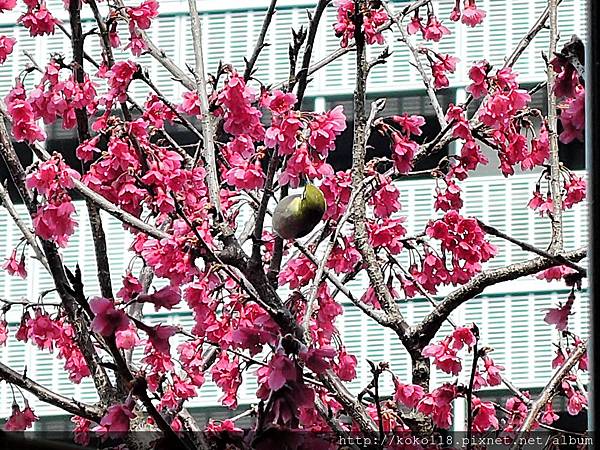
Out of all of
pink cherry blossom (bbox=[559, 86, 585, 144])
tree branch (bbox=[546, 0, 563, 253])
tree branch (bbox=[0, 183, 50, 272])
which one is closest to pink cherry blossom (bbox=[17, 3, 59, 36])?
tree branch (bbox=[0, 183, 50, 272])

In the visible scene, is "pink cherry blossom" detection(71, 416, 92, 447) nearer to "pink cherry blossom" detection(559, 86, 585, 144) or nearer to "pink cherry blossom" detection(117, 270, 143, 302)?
"pink cherry blossom" detection(117, 270, 143, 302)

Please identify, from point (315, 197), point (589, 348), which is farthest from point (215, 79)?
point (589, 348)

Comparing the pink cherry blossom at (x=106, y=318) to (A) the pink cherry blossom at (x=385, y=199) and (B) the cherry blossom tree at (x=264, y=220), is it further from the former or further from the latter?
(A) the pink cherry blossom at (x=385, y=199)

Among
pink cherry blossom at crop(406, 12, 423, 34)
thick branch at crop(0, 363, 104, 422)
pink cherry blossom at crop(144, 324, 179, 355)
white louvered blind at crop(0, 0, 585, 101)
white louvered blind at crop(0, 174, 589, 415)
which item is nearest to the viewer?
pink cherry blossom at crop(144, 324, 179, 355)

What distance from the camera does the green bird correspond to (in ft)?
3.10

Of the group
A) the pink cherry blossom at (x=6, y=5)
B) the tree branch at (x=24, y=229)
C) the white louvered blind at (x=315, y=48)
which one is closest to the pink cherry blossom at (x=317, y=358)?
the tree branch at (x=24, y=229)

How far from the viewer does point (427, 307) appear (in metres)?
2.86

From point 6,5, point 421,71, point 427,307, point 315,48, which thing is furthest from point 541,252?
point 315,48

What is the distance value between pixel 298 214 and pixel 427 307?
1.96m

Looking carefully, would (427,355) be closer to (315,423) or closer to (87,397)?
(315,423)

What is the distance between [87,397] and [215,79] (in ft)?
5.67

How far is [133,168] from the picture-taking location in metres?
1.23

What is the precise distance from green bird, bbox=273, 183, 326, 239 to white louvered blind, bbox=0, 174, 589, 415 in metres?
1.79

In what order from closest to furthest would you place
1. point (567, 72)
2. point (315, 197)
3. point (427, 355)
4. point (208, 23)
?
→ point (567, 72) < point (315, 197) < point (427, 355) < point (208, 23)
